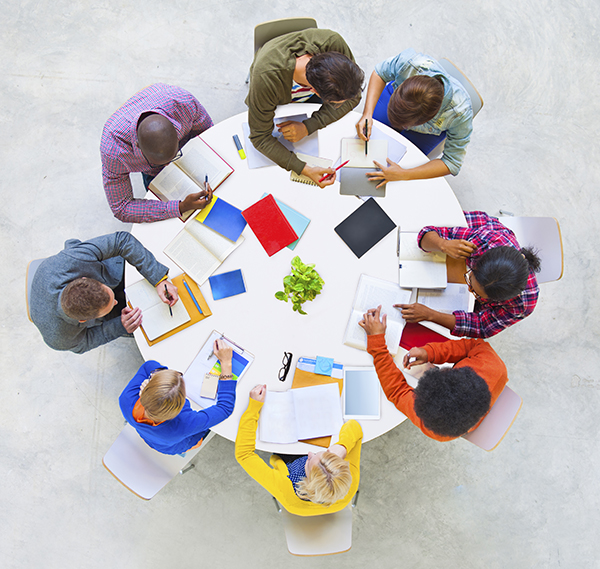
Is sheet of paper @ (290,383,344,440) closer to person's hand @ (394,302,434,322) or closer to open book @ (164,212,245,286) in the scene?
person's hand @ (394,302,434,322)

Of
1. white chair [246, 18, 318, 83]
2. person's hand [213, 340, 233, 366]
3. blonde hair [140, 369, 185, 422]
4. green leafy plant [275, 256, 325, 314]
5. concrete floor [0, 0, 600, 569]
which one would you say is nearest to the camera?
blonde hair [140, 369, 185, 422]

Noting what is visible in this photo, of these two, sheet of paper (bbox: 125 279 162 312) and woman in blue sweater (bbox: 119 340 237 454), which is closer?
woman in blue sweater (bbox: 119 340 237 454)

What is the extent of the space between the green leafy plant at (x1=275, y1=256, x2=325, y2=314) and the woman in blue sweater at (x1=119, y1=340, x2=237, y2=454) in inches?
15.9

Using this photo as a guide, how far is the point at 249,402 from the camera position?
192 cm

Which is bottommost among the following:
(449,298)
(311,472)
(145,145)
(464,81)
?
(311,472)

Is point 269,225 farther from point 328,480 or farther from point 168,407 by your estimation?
point 328,480

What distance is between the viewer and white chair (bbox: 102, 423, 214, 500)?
78.6 inches

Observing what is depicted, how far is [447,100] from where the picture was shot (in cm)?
198

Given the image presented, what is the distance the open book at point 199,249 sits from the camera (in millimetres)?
2039

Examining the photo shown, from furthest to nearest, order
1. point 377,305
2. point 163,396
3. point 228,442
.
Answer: point 228,442, point 377,305, point 163,396

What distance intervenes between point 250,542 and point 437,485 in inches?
52.1

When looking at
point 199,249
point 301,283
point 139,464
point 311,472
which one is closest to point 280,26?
point 199,249

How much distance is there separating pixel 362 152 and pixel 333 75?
0.48 meters

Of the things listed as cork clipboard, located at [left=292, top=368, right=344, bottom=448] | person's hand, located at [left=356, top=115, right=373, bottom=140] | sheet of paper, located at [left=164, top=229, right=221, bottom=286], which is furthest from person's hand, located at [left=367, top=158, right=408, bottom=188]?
cork clipboard, located at [left=292, top=368, right=344, bottom=448]
